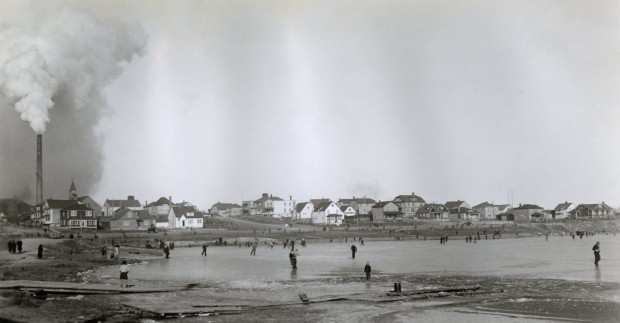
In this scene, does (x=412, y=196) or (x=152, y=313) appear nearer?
(x=152, y=313)

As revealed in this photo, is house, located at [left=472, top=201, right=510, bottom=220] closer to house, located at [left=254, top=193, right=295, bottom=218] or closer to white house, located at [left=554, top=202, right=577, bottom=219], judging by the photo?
white house, located at [left=554, top=202, right=577, bottom=219]

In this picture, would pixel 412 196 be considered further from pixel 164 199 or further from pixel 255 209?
pixel 164 199

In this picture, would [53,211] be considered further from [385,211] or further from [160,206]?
[385,211]

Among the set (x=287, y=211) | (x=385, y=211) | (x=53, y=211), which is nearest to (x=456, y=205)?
(x=385, y=211)

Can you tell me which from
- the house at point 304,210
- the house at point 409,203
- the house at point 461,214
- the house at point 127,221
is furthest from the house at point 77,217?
the house at point 461,214

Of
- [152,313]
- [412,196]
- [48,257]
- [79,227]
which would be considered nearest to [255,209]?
[412,196]
